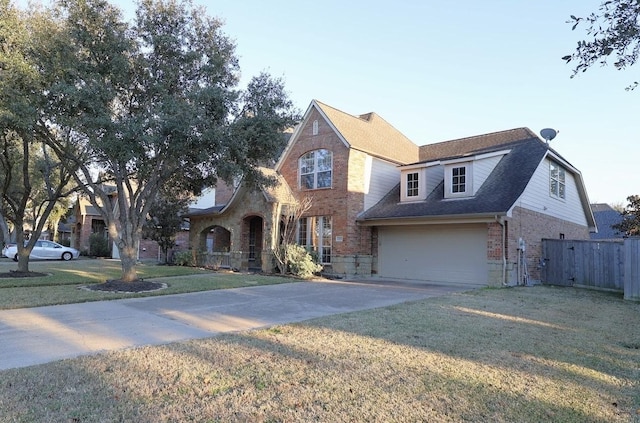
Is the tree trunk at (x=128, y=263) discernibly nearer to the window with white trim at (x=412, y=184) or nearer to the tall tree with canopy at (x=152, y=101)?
the tall tree with canopy at (x=152, y=101)

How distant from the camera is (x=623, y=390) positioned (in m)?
4.58

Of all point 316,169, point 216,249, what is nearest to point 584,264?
point 316,169

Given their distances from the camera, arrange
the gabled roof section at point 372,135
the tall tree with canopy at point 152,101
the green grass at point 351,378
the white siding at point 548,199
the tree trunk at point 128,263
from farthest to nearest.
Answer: the gabled roof section at point 372,135, the white siding at point 548,199, the tree trunk at point 128,263, the tall tree with canopy at point 152,101, the green grass at point 351,378

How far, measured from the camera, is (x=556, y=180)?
755 inches

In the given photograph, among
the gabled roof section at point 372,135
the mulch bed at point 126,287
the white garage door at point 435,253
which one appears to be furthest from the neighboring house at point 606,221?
the mulch bed at point 126,287

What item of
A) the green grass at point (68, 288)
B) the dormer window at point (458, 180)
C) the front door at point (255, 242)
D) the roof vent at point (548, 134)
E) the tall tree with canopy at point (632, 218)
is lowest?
the green grass at point (68, 288)

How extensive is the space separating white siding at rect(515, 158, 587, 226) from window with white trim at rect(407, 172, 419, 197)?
14.1ft

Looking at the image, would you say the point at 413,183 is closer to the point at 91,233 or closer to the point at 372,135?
the point at 372,135

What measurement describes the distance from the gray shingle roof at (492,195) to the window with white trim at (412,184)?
2.08ft

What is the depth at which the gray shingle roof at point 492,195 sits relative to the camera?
15.4 metres

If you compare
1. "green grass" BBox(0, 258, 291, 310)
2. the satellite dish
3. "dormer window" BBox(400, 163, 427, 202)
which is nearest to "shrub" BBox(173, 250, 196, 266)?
"green grass" BBox(0, 258, 291, 310)

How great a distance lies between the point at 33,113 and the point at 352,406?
1073 centimetres

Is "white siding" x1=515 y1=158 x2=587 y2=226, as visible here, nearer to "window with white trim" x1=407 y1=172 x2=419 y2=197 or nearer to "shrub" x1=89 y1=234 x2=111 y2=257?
"window with white trim" x1=407 y1=172 x2=419 y2=197

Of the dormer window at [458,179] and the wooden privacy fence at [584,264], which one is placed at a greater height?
the dormer window at [458,179]
